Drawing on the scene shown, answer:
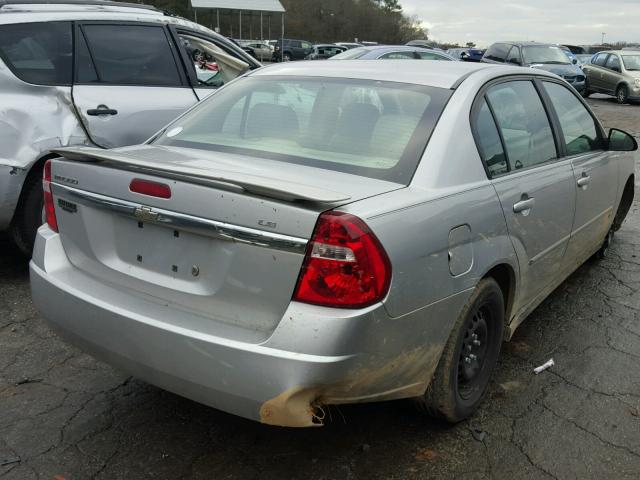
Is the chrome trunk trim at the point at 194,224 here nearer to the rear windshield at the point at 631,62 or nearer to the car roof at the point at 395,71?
the car roof at the point at 395,71

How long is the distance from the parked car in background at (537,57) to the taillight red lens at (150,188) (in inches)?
623

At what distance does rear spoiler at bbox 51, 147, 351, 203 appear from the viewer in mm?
2077

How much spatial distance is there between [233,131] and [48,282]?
1.11m

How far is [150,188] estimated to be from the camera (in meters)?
2.33

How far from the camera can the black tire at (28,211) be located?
14.3 ft

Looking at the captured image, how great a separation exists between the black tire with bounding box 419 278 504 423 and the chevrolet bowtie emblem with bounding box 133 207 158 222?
128 cm

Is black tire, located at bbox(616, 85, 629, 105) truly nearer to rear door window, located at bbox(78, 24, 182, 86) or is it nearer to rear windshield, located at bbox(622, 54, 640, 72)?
rear windshield, located at bbox(622, 54, 640, 72)

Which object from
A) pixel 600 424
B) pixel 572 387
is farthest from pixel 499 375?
pixel 600 424

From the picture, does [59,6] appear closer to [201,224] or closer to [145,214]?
[145,214]

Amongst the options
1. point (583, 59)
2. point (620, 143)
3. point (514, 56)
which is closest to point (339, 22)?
point (583, 59)

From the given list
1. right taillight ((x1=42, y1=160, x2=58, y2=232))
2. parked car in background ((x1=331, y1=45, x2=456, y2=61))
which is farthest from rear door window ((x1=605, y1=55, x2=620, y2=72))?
right taillight ((x1=42, y1=160, x2=58, y2=232))

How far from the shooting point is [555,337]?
3.83 m

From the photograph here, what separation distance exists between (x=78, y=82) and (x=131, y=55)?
1.92ft

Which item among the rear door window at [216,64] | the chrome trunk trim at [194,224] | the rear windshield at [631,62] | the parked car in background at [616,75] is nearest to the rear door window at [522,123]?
the chrome trunk trim at [194,224]
